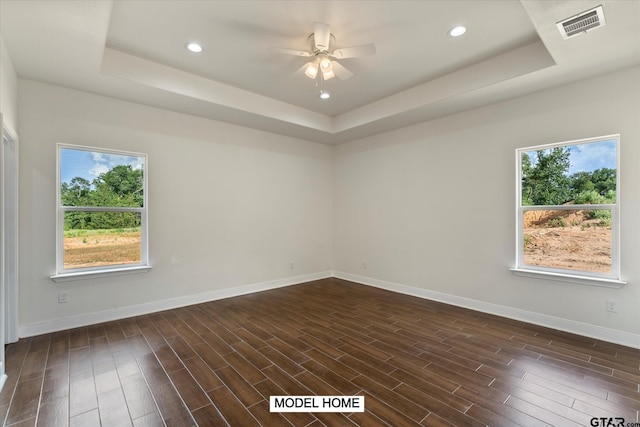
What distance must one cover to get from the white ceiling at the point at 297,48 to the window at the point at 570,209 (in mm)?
819

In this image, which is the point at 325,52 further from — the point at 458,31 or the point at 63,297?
the point at 63,297

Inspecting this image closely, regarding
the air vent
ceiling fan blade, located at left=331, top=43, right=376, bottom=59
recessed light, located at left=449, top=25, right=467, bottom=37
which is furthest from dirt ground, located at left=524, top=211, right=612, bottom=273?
ceiling fan blade, located at left=331, top=43, right=376, bottom=59

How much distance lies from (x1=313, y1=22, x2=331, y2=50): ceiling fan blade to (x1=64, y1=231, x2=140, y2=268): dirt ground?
3.32 metres

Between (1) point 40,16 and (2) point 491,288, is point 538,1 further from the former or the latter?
(1) point 40,16

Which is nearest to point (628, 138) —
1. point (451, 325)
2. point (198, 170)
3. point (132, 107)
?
point (451, 325)

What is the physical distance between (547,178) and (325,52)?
303cm

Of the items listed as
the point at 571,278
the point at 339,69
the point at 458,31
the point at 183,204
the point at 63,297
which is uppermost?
the point at 458,31

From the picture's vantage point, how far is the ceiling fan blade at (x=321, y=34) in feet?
8.13

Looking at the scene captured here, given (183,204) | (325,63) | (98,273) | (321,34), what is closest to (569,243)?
(325,63)

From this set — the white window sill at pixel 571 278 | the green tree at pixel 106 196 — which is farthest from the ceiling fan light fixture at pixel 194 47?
the white window sill at pixel 571 278

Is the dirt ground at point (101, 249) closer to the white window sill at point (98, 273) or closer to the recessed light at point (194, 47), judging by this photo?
the white window sill at point (98, 273)

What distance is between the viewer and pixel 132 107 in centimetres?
380

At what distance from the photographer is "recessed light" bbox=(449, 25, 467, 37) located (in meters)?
2.71

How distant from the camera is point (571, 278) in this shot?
3225 millimetres
